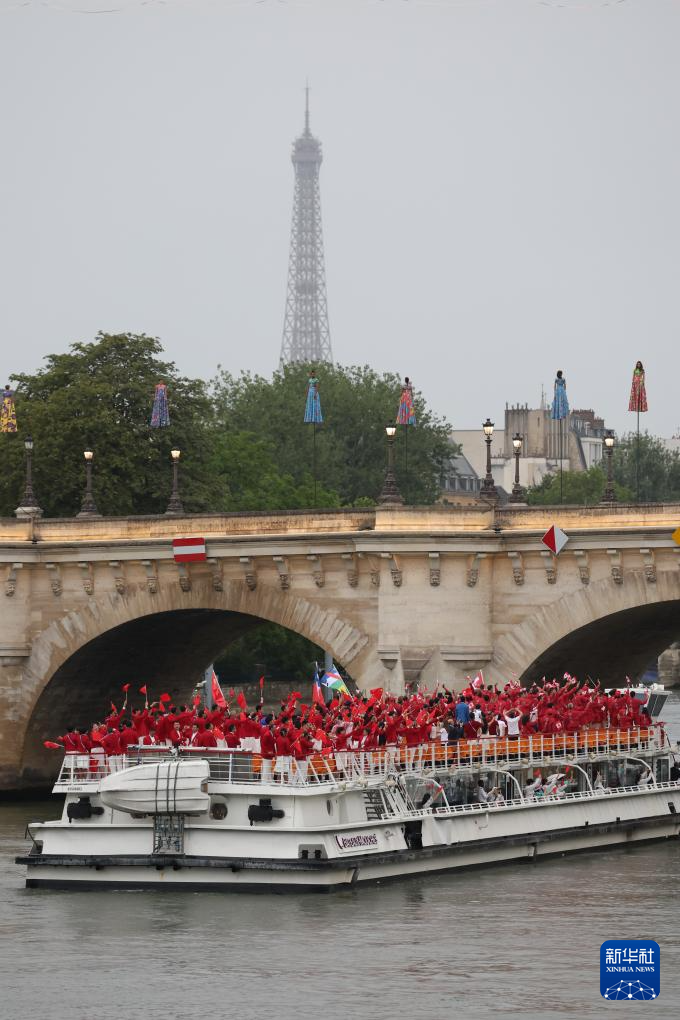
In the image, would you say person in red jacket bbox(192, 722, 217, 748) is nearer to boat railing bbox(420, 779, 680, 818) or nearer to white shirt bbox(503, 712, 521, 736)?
boat railing bbox(420, 779, 680, 818)

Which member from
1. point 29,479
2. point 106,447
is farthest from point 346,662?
point 106,447

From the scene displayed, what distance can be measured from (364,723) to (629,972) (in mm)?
14353

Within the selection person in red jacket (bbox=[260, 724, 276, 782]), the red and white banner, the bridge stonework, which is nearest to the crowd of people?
person in red jacket (bbox=[260, 724, 276, 782])

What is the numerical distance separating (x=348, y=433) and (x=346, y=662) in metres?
64.2

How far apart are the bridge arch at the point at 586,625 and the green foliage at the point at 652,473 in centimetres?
7634

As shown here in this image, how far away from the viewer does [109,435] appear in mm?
86875

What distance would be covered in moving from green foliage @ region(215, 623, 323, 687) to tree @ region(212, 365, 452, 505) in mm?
18364

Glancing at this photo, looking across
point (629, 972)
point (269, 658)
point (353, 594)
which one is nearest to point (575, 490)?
point (269, 658)

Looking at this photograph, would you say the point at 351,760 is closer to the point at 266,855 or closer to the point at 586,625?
the point at 266,855

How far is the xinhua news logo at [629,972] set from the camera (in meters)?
37.8

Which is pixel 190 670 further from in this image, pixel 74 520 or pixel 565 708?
pixel 565 708

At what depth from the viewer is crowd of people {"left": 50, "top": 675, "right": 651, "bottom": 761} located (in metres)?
50.2

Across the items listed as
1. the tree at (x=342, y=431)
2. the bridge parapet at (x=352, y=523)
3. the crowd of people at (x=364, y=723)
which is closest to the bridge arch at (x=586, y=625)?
the bridge parapet at (x=352, y=523)

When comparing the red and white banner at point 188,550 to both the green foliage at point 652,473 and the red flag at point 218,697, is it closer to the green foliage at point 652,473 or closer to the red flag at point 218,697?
the red flag at point 218,697
